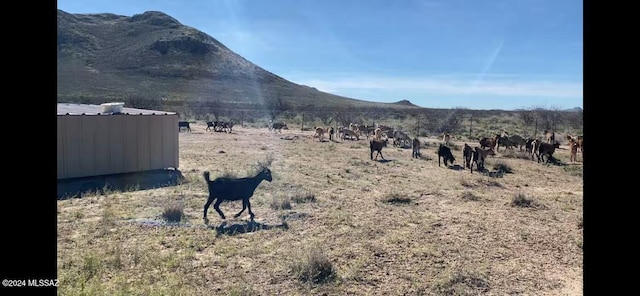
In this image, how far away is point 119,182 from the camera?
47.1 feet

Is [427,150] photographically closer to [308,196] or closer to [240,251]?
[308,196]

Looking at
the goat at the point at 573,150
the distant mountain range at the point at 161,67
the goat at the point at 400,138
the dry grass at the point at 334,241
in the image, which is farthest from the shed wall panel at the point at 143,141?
the distant mountain range at the point at 161,67

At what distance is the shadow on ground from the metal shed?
0.81 feet

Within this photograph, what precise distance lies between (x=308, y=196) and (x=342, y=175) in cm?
437

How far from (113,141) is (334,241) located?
10.2 meters

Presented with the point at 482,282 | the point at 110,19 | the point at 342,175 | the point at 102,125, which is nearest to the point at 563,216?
the point at 482,282

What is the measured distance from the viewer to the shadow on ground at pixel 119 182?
42.2 ft

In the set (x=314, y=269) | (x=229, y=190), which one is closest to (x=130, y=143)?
(x=229, y=190)

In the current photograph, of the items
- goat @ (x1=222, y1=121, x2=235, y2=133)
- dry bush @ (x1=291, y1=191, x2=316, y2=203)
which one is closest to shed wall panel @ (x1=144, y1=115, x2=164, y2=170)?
dry bush @ (x1=291, y1=191, x2=316, y2=203)

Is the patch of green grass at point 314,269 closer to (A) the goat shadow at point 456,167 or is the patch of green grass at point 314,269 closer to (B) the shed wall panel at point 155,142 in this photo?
(B) the shed wall panel at point 155,142

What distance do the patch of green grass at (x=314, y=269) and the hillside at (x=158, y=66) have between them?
61.3m

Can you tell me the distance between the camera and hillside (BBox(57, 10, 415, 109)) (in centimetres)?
7550

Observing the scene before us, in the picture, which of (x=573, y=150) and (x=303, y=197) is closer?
(x=303, y=197)

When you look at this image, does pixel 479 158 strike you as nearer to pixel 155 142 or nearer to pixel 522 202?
pixel 522 202
